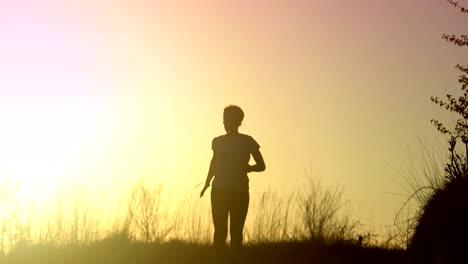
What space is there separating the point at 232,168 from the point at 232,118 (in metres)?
0.69

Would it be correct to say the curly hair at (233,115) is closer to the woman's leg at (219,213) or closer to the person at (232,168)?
the person at (232,168)

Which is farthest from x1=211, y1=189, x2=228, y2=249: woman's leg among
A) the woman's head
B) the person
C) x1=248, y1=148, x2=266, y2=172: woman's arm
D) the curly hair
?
the curly hair

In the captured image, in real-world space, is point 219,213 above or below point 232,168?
below

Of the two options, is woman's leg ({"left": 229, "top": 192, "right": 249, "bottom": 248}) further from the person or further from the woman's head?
the woman's head

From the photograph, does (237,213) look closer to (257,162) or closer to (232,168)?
(232,168)

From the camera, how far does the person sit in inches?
455

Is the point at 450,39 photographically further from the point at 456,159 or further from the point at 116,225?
the point at 116,225

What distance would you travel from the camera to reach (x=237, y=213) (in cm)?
1168

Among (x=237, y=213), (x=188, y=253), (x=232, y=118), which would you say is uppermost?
(x=232, y=118)

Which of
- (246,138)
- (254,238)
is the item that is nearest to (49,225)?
(254,238)

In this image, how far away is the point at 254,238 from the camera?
15.8 meters

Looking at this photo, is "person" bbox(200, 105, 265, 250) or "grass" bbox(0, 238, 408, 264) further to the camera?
"grass" bbox(0, 238, 408, 264)

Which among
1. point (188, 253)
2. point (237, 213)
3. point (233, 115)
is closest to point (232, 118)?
point (233, 115)

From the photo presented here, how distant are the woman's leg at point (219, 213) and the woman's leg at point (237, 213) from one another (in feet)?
0.32
